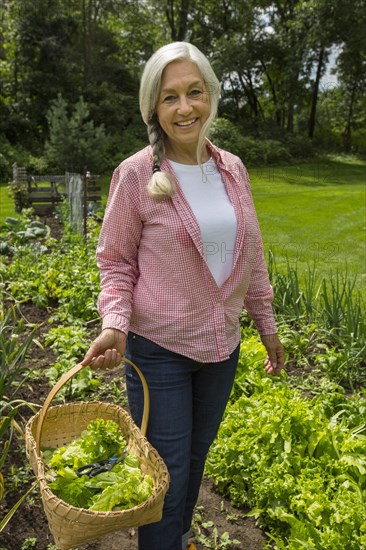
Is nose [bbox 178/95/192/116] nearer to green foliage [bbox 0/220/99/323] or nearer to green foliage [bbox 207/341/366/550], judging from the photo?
green foliage [bbox 207/341/366/550]

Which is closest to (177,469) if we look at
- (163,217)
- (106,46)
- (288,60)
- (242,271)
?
(242,271)

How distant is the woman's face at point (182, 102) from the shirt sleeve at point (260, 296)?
32 cm

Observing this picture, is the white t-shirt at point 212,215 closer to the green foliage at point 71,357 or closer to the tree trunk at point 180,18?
the green foliage at point 71,357

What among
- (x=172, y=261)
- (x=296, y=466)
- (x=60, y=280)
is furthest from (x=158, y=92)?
(x=60, y=280)

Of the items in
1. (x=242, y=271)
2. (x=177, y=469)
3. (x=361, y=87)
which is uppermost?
(x=361, y=87)

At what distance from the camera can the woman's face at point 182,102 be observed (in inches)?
67.5

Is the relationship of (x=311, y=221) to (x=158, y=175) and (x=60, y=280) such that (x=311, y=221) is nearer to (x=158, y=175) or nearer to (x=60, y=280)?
(x=60, y=280)

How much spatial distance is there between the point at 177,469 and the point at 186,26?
92.9 ft

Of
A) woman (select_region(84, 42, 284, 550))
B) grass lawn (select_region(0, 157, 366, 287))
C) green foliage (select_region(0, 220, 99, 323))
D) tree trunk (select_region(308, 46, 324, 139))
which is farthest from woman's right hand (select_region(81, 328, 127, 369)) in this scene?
tree trunk (select_region(308, 46, 324, 139))

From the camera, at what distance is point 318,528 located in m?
2.21

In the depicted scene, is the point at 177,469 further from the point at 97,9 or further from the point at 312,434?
the point at 97,9

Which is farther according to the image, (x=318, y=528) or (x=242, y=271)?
(x=318, y=528)

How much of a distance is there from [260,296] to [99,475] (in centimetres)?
85

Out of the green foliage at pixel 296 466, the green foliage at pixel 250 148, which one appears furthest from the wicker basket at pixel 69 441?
the green foliage at pixel 250 148
